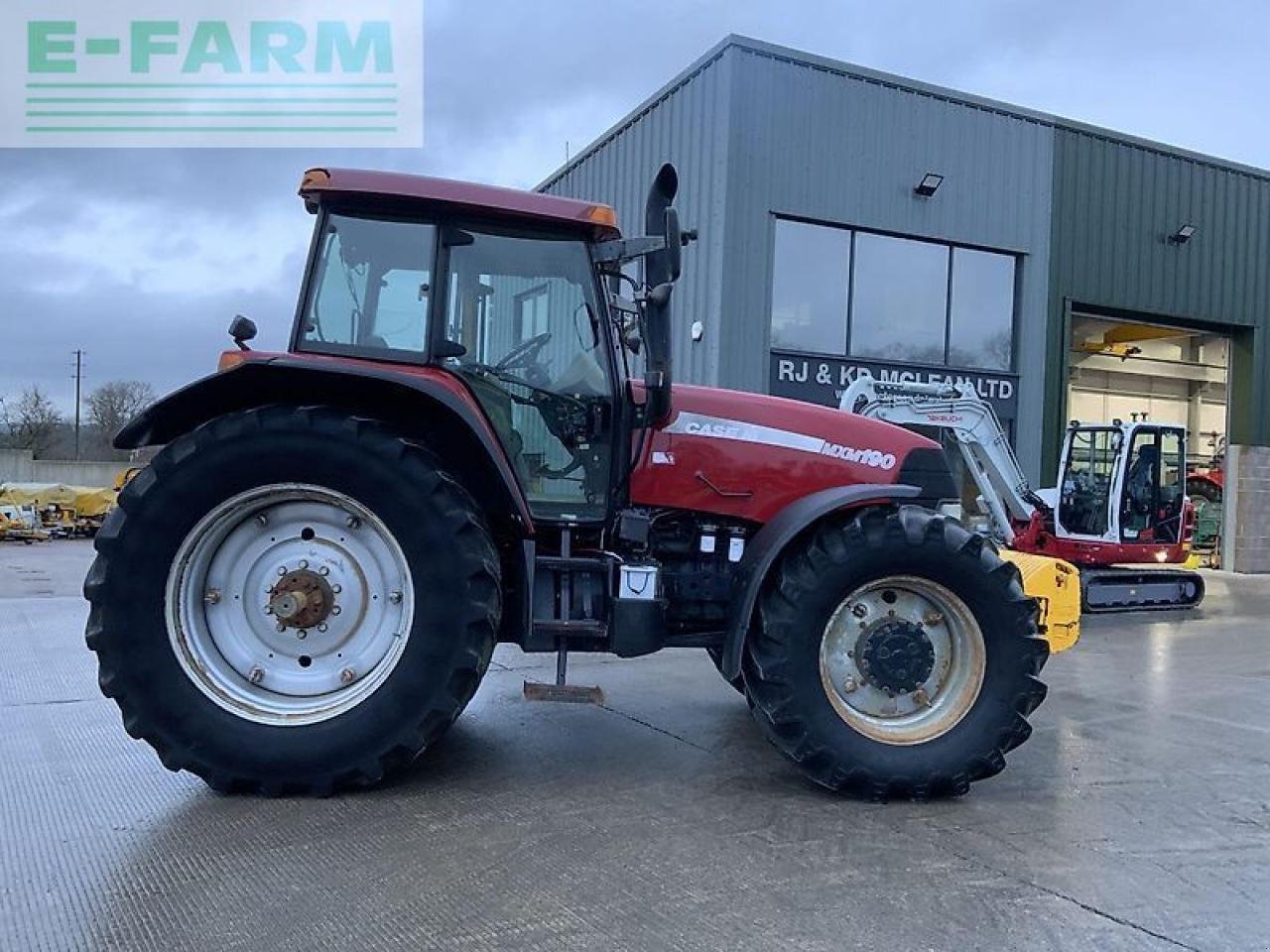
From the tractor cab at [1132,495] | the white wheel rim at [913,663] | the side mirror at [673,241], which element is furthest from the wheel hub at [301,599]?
the tractor cab at [1132,495]

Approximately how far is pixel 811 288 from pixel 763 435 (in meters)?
8.94

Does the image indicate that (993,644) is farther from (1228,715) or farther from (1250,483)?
(1250,483)

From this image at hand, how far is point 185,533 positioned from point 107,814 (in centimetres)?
106

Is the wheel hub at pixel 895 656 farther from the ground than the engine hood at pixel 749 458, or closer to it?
closer to it

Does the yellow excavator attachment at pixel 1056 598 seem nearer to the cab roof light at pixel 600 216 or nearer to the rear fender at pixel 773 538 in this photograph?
the rear fender at pixel 773 538

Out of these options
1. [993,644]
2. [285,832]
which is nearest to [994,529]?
[993,644]

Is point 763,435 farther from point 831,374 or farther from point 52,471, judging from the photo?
point 52,471

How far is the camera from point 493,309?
4273 mm

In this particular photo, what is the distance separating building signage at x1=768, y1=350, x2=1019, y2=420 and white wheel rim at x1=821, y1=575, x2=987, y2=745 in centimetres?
851

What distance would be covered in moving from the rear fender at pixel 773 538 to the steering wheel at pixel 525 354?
1230mm

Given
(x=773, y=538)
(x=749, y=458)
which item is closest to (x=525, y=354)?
(x=749, y=458)

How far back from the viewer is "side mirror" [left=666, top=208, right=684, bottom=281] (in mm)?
3838

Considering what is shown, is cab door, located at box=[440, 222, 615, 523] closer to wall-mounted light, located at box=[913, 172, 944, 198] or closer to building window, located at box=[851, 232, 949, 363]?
building window, located at box=[851, 232, 949, 363]

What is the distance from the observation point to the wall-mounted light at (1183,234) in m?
16.1
